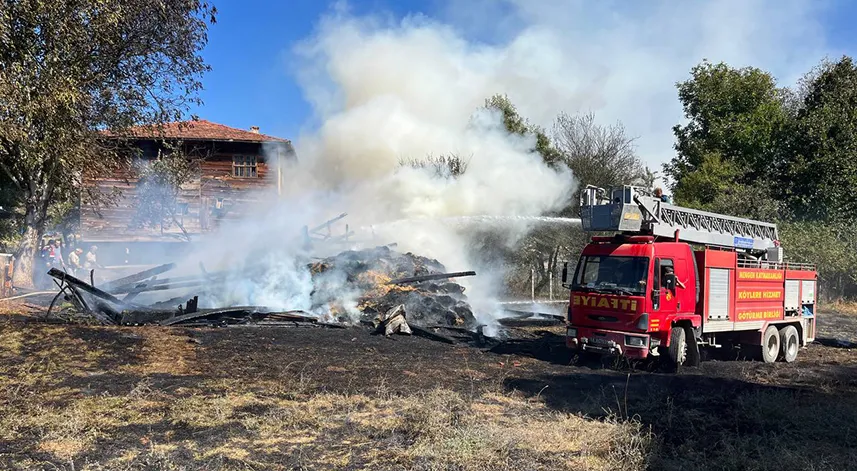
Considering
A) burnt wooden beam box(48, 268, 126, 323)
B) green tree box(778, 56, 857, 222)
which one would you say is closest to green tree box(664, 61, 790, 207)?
green tree box(778, 56, 857, 222)

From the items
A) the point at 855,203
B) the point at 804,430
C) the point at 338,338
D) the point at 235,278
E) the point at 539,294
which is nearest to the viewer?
the point at 804,430

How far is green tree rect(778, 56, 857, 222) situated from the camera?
2467 cm

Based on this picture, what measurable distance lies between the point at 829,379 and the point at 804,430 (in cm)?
442

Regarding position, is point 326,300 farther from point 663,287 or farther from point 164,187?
point 164,187

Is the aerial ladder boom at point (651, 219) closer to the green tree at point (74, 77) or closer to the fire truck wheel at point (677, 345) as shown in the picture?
the fire truck wheel at point (677, 345)

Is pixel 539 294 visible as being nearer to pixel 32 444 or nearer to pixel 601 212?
pixel 601 212

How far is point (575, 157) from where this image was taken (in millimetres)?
28750

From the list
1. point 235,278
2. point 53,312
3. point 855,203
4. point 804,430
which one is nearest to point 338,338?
point 235,278

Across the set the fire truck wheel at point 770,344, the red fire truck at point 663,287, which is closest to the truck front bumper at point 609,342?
the red fire truck at point 663,287

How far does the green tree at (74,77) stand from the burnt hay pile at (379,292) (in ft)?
21.2

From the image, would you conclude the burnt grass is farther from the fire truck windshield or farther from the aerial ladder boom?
the aerial ladder boom

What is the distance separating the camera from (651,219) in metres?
10.2

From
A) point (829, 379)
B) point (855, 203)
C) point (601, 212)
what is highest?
point (855, 203)

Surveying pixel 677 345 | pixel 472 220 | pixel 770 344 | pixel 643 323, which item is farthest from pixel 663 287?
pixel 472 220
